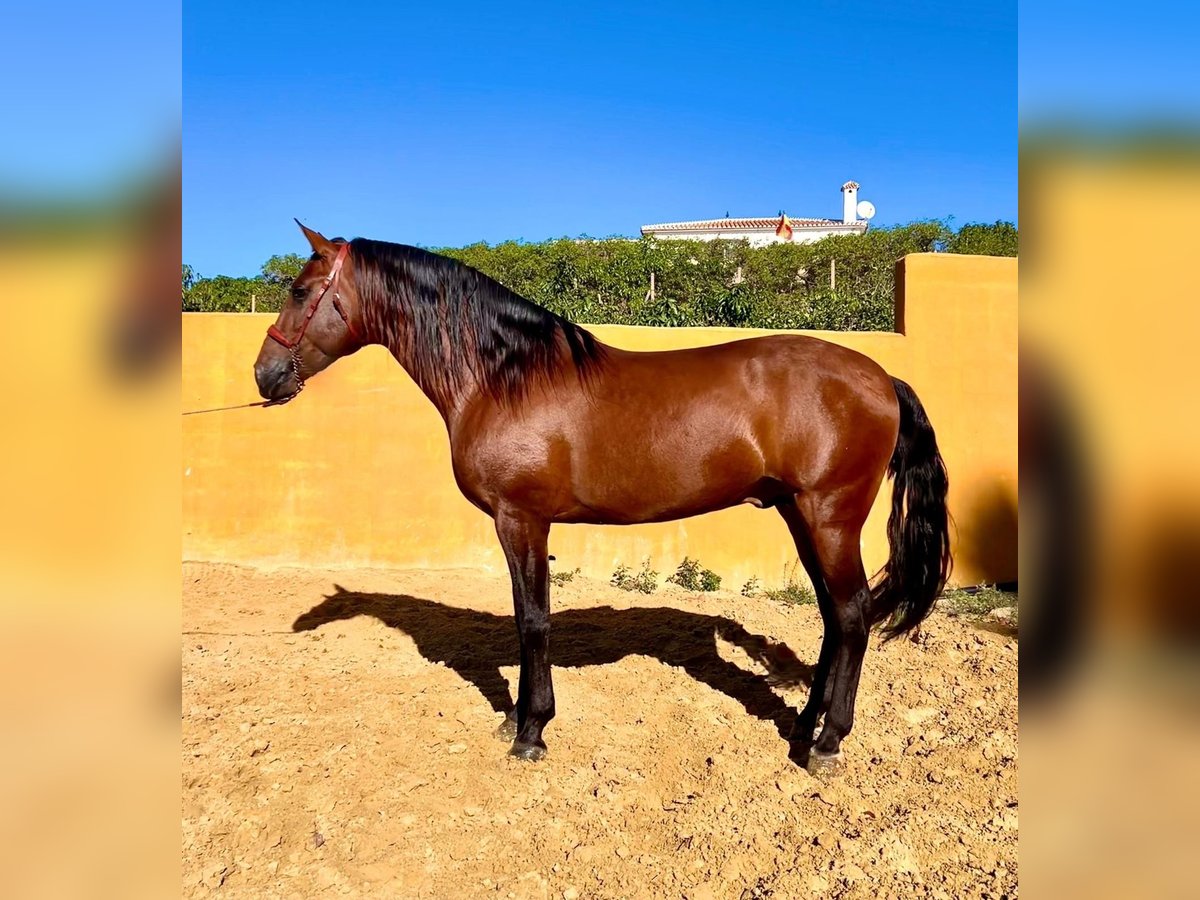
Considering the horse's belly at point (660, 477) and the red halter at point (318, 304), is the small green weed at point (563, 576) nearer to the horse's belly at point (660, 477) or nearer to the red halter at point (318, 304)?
the horse's belly at point (660, 477)

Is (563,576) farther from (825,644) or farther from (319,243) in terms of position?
(319,243)

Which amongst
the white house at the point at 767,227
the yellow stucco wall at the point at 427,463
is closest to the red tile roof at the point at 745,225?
the white house at the point at 767,227

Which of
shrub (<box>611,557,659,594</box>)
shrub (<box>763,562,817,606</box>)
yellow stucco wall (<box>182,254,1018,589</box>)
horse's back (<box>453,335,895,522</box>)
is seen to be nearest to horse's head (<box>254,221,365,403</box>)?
horse's back (<box>453,335,895,522</box>)

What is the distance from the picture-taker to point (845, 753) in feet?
11.5

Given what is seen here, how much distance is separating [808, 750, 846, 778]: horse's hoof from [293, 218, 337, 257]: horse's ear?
316 cm

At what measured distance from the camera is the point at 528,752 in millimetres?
3443

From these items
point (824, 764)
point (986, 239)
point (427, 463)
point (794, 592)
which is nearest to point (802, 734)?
point (824, 764)

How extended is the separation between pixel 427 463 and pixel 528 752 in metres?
3.70

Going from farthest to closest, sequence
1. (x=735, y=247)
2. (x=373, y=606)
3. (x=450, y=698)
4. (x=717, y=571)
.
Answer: (x=735, y=247)
(x=717, y=571)
(x=373, y=606)
(x=450, y=698)

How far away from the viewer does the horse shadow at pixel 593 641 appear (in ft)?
14.2

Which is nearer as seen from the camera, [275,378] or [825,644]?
[275,378]
